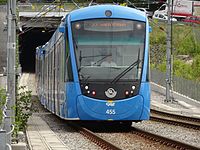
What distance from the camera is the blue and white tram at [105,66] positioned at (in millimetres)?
19969

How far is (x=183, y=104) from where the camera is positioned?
1533 inches

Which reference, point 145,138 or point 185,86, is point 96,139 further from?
point 185,86

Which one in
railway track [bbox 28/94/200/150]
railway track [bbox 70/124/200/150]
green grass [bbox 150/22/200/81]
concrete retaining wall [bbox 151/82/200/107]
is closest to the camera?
railway track [bbox 70/124/200/150]

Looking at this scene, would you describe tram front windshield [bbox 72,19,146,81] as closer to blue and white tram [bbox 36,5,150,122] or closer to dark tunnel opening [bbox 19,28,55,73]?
blue and white tram [bbox 36,5,150,122]

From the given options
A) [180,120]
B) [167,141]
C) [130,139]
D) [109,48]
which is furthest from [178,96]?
[167,141]

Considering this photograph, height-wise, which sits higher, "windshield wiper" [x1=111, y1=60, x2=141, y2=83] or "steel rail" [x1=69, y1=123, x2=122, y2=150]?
"windshield wiper" [x1=111, y1=60, x2=141, y2=83]

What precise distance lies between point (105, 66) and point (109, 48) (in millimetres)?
601

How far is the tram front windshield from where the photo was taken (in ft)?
66.2

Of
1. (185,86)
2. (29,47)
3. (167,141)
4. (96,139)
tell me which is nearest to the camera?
(167,141)

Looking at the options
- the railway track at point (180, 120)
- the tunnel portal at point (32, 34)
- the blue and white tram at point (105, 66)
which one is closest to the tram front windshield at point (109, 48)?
the blue and white tram at point (105, 66)

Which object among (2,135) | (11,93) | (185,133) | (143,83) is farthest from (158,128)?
(2,135)

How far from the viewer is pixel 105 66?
20203 mm

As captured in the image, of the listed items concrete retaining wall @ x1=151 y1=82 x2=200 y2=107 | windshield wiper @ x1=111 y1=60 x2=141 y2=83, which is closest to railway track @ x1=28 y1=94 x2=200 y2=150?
windshield wiper @ x1=111 y1=60 x2=141 y2=83

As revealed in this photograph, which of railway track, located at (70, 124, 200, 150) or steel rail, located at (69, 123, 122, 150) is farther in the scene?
steel rail, located at (69, 123, 122, 150)
